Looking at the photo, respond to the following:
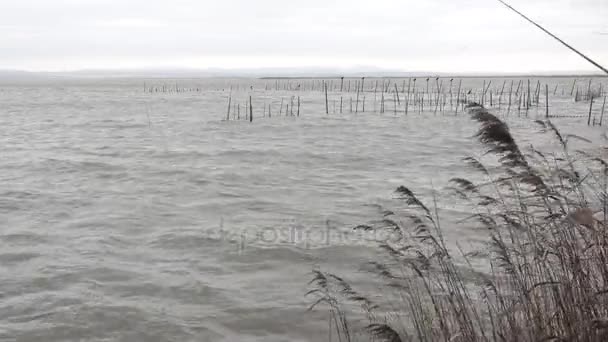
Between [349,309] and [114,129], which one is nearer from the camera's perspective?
[349,309]

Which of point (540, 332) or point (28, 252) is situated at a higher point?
point (540, 332)

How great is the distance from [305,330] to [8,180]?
47.0 feet

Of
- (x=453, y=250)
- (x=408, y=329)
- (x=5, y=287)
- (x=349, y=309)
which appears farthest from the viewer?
(x=453, y=250)

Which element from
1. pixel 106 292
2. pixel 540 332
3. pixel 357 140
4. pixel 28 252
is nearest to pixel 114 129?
pixel 357 140

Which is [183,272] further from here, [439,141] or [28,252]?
[439,141]

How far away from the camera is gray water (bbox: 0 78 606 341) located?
23.4 ft

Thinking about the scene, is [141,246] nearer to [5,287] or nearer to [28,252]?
[28,252]

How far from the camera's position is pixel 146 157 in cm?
2250

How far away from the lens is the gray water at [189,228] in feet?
Result: 23.4

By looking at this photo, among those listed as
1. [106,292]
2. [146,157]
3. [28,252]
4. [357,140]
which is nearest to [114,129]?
[146,157]

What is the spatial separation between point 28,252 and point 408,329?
714 cm

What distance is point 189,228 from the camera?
11531 millimetres

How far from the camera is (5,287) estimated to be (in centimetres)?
800

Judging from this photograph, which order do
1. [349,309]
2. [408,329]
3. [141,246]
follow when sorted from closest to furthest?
[408,329], [349,309], [141,246]
